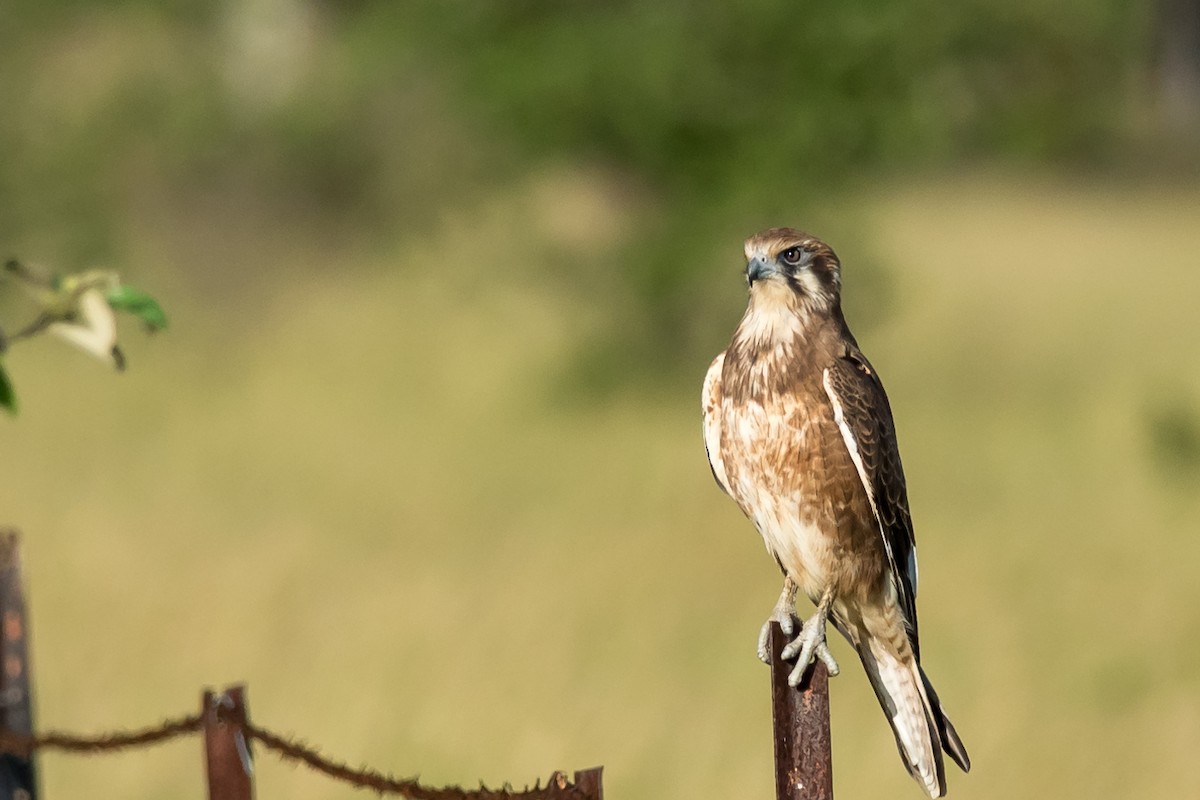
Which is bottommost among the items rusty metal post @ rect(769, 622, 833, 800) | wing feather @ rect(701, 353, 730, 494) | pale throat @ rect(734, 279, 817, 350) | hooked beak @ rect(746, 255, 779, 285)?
rusty metal post @ rect(769, 622, 833, 800)

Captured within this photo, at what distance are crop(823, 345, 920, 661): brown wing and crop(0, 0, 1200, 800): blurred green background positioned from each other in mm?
3073

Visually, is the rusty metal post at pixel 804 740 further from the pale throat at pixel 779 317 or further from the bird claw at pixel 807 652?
the pale throat at pixel 779 317

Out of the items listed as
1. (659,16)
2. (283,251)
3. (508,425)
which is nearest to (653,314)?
(508,425)

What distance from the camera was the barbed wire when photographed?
2.83 metres

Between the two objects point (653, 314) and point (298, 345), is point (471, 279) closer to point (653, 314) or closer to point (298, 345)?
point (298, 345)

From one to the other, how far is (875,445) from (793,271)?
39cm

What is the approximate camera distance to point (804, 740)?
284cm

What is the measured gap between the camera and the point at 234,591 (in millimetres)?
9445

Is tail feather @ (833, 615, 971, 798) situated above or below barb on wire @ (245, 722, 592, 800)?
above

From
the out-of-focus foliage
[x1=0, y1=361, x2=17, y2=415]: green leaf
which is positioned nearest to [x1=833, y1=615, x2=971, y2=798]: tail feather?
[x1=0, y1=361, x2=17, y2=415]: green leaf

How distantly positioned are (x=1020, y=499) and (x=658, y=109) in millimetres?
4215

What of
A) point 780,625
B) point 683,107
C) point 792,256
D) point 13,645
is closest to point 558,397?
point 683,107

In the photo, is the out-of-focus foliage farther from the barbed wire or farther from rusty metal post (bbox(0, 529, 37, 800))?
the barbed wire

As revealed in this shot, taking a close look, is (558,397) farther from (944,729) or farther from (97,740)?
(944,729)
